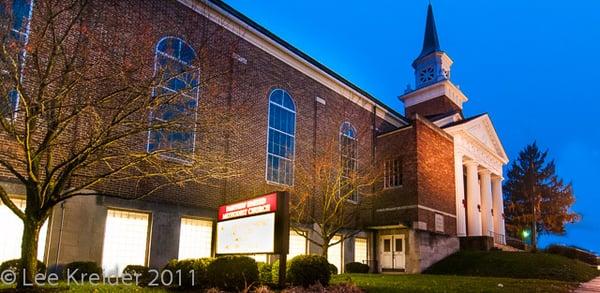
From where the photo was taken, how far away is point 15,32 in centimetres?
1152

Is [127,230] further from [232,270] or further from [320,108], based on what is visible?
[320,108]

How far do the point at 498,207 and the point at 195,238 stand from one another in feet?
99.1

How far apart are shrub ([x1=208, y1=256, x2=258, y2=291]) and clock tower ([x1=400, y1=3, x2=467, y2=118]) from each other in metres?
35.6

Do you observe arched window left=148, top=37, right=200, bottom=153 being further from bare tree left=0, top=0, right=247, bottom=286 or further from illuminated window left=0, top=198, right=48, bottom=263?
illuminated window left=0, top=198, right=48, bottom=263

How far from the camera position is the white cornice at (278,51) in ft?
64.6

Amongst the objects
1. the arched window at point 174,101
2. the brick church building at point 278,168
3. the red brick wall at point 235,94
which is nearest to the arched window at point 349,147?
Result: the brick church building at point 278,168

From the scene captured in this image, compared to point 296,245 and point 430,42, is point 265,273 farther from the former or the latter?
point 430,42

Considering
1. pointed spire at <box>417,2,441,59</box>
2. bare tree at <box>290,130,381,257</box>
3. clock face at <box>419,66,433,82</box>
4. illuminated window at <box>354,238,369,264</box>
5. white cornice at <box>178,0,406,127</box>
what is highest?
pointed spire at <box>417,2,441,59</box>

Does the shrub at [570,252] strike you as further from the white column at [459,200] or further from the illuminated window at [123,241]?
the illuminated window at [123,241]

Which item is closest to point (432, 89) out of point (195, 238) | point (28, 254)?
point (195, 238)

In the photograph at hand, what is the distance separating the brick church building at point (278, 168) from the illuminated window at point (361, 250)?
6cm

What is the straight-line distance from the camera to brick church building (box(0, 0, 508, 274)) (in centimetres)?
1494

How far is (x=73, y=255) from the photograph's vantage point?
14266mm

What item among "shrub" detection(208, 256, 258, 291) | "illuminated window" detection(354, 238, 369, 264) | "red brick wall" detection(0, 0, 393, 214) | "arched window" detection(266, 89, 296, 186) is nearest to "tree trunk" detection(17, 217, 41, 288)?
"shrub" detection(208, 256, 258, 291)
